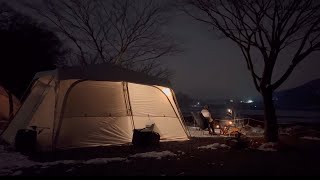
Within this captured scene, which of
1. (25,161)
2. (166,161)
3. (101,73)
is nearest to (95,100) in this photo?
(101,73)

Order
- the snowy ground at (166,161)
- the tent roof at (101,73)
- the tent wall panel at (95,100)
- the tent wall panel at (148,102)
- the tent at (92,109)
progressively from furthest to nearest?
the tent wall panel at (148,102), the tent wall panel at (95,100), the tent at (92,109), the tent roof at (101,73), the snowy ground at (166,161)

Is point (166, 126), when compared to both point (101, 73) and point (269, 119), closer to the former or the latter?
point (101, 73)

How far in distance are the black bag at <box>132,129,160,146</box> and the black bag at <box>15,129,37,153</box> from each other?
9.66 ft

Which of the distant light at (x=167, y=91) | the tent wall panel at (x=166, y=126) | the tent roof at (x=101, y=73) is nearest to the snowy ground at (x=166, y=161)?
the tent wall panel at (x=166, y=126)

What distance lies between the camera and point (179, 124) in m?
13.3

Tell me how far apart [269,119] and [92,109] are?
615cm

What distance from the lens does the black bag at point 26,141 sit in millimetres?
9773

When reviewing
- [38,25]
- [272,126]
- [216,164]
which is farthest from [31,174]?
[38,25]

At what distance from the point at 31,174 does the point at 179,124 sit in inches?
A: 280

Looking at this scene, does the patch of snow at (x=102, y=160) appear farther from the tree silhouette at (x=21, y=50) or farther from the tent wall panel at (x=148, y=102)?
the tree silhouette at (x=21, y=50)

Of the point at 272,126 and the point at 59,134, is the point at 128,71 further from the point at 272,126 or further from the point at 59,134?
the point at 272,126

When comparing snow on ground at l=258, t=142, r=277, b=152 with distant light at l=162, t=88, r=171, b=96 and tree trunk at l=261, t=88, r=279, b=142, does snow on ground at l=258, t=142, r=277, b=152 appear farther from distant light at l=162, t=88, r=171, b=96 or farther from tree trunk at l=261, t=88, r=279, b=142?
distant light at l=162, t=88, r=171, b=96

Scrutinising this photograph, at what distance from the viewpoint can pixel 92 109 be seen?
37.4 ft

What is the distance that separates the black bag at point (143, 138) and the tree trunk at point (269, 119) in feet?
13.8
